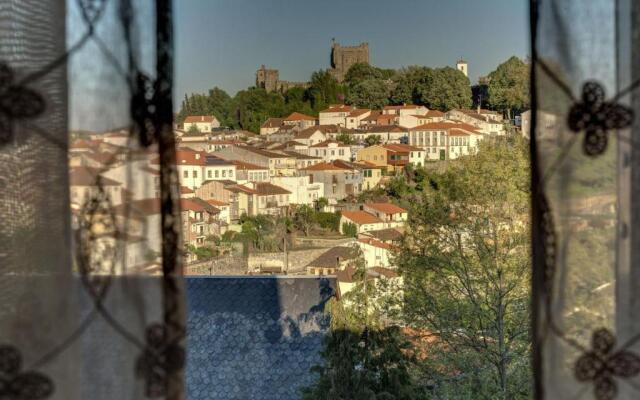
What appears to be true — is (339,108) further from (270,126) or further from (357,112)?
(270,126)

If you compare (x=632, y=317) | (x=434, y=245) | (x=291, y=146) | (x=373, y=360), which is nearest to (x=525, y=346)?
(x=434, y=245)

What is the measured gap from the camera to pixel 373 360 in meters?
2.42

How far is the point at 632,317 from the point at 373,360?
6.48 ft

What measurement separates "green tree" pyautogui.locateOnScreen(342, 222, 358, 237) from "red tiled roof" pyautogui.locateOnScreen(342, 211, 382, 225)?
104 mm

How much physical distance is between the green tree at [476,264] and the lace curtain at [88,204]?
10.9 ft

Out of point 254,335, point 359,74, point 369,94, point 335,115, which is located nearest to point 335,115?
point 335,115

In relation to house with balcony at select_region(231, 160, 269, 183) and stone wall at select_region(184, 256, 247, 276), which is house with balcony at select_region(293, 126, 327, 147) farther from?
stone wall at select_region(184, 256, 247, 276)

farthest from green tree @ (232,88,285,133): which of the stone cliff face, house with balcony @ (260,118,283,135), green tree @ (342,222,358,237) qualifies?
the stone cliff face

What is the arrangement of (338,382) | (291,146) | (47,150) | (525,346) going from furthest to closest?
(291,146), (525,346), (338,382), (47,150)

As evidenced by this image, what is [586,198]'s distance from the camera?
492mm

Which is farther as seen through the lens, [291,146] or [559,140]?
[291,146]

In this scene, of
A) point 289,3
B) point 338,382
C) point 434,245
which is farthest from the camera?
point 289,3

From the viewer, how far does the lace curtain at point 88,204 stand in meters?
0.48

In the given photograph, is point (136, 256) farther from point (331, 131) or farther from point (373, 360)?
point (331, 131)
